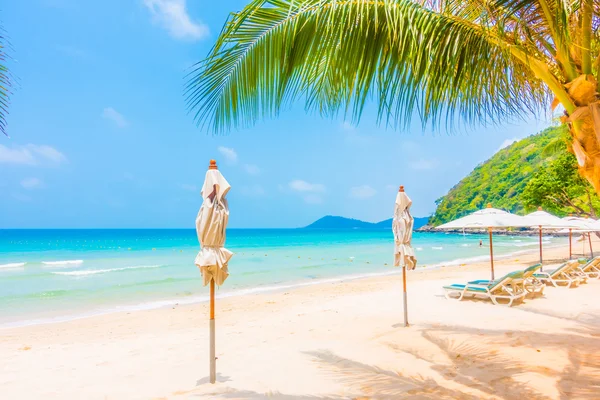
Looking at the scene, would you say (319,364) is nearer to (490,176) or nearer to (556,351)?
(556,351)

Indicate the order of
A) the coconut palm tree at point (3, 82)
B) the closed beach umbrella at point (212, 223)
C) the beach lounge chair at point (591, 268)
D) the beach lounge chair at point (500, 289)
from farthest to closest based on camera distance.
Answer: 1. the beach lounge chair at point (591, 268)
2. the beach lounge chair at point (500, 289)
3. the closed beach umbrella at point (212, 223)
4. the coconut palm tree at point (3, 82)

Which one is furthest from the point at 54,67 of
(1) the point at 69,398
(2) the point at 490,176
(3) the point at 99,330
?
(2) the point at 490,176

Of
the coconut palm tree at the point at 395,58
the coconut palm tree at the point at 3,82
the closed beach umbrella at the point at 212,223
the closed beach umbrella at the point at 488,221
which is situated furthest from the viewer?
the closed beach umbrella at the point at 488,221

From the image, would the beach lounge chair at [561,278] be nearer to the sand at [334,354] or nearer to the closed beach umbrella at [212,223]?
the sand at [334,354]

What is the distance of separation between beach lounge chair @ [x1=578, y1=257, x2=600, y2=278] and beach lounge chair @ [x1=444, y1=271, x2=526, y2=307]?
14.9ft

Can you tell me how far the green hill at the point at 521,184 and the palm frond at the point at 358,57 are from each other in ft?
54.9

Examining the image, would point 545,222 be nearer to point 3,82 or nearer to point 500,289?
point 500,289

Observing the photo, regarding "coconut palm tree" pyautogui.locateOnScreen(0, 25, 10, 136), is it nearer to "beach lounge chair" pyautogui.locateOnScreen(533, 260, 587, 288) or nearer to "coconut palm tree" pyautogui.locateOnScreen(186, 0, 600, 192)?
"coconut palm tree" pyautogui.locateOnScreen(186, 0, 600, 192)

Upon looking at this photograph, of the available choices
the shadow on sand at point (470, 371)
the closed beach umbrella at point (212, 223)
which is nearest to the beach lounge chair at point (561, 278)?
the shadow on sand at point (470, 371)

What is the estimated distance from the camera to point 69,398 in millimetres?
3871

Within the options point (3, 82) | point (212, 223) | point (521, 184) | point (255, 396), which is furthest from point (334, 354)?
point (521, 184)

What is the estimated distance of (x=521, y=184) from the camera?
181 ft

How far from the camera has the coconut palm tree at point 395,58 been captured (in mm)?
2162

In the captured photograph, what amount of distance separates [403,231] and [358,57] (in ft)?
12.2
